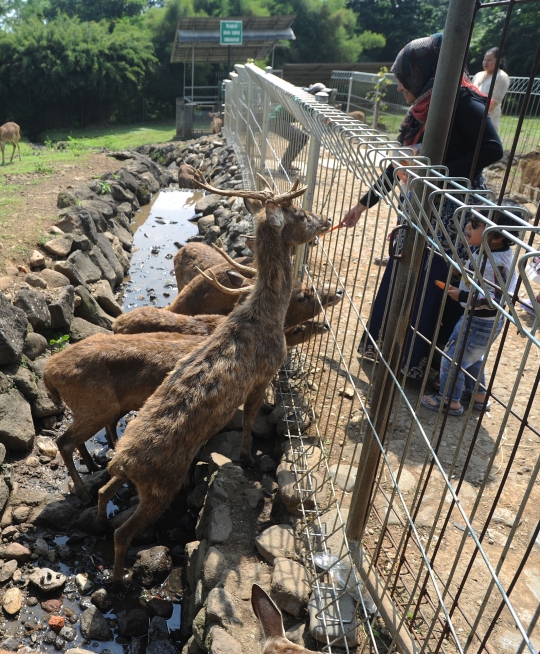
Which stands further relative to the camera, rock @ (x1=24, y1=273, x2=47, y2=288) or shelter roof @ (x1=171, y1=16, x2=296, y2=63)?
shelter roof @ (x1=171, y1=16, x2=296, y2=63)

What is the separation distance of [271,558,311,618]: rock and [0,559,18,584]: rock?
1829mm

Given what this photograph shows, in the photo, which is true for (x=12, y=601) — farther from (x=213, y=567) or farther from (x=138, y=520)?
(x=213, y=567)

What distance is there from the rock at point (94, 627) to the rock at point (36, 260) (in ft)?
14.9

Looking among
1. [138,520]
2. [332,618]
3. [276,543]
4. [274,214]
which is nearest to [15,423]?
[138,520]

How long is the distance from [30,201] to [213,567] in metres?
7.93

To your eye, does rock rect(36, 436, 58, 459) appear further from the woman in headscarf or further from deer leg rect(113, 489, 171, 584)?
the woman in headscarf

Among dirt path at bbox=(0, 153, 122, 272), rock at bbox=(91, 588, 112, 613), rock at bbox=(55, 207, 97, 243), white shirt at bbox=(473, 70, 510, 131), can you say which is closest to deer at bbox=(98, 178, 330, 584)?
rock at bbox=(91, 588, 112, 613)

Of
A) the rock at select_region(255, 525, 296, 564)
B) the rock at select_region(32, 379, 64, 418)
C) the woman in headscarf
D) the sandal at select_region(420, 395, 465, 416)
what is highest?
the woman in headscarf

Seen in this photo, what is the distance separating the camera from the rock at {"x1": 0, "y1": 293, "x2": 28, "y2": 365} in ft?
16.8

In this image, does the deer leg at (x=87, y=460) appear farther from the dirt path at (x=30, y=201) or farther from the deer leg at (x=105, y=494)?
the dirt path at (x=30, y=201)

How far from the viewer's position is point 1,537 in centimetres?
414

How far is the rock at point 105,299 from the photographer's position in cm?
738

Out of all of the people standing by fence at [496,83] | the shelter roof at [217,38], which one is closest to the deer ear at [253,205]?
the people standing by fence at [496,83]

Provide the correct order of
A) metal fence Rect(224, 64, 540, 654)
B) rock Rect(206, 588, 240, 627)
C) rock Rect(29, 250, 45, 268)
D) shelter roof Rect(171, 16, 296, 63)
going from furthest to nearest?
shelter roof Rect(171, 16, 296, 63) → rock Rect(29, 250, 45, 268) → rock Rect(206, 588, 240, 627) → metal fence Rect(224, 64, 540, 654)
